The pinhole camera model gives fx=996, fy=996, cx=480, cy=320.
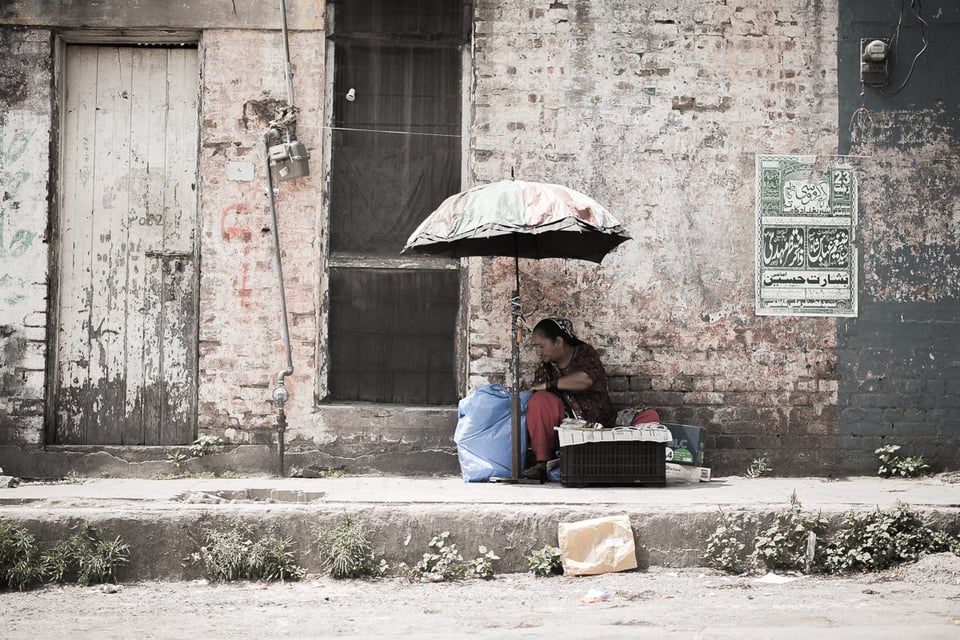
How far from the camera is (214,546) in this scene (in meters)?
5.54

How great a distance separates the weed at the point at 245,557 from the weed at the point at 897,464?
172 inches

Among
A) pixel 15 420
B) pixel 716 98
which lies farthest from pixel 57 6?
pixel 716 98

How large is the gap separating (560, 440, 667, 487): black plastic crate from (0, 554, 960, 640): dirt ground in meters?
0.89

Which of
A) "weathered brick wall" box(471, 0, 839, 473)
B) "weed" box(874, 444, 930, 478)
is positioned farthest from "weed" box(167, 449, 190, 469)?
"weed" box(874, 444, 930, 478)

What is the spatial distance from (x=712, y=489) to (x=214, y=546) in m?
3.09

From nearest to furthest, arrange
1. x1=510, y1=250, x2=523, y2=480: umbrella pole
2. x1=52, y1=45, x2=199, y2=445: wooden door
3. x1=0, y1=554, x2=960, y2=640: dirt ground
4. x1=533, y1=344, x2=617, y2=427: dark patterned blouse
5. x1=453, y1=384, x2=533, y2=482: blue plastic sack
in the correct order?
1. x1=0, y1=554, x2=960, y2=640: dirt ground
2. x1=510, y1=250, x2=523, y2=480: umbrella pole
3. x1=453, y1=384, x2=533, y2=482: blue plastic sack
4. x1=533, y1=344, x2=617, y2=427: dark patterned blouse
5. x1=52, y1=45, x2=199, y2=445: wooden door

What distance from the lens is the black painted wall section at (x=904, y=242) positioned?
740cm

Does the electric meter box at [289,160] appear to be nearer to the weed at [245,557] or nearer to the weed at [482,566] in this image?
the weed at [245,557]

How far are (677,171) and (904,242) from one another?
5.90 feet

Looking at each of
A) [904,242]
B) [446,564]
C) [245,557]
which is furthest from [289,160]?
[904,242]

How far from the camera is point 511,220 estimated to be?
590 cm

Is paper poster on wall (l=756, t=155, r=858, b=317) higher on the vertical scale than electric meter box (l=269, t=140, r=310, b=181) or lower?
lower

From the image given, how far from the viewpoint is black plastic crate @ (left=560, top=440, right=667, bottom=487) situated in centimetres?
636

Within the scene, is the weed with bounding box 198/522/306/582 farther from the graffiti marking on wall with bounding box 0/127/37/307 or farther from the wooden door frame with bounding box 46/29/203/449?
the graffiti marking on wall with bounding box 0/127/37/307
